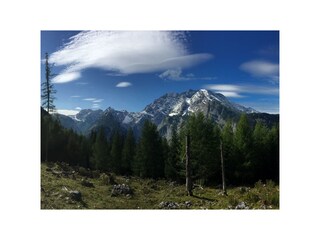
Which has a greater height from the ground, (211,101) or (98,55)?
(98,55)

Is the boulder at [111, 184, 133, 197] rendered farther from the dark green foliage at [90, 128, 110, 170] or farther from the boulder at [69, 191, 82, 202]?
the boulder at [69, 191, 82, 202]

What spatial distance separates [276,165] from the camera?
10.7 meters

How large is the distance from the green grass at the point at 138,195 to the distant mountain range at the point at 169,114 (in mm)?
1204

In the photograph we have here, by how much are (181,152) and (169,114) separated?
1.00 metres

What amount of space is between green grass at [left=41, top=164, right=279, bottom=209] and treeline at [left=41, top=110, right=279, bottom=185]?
247 mm

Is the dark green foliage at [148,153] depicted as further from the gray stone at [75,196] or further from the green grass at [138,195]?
the gray stone at [75,196]

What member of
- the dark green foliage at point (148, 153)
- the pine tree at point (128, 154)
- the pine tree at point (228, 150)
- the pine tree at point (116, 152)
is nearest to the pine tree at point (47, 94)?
the pine tree at point (116, 152)

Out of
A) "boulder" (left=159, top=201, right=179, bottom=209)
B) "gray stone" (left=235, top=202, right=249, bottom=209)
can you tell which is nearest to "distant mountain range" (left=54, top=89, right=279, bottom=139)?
"boulder" (left=159, top=201, right=179, bottom=209)

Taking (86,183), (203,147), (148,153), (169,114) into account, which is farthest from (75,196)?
(203,147)

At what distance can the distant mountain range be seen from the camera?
35.2 ft

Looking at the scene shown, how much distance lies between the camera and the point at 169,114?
11.0 meters
